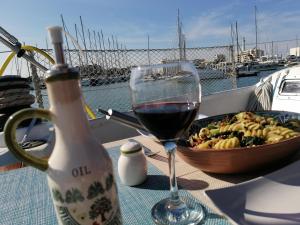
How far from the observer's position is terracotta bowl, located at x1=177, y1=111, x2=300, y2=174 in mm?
656

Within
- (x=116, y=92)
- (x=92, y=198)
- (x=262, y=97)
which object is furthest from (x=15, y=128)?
(x=116, y=92)

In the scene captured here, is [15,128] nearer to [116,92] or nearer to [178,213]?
[178,213]

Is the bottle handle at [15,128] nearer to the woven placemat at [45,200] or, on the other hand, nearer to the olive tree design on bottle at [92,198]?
the olive tree design on bottle at [92,198]

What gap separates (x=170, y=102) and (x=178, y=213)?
0.24 m

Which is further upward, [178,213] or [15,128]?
[15,128]

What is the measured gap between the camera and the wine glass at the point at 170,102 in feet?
1.87

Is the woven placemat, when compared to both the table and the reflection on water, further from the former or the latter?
the reflection on water

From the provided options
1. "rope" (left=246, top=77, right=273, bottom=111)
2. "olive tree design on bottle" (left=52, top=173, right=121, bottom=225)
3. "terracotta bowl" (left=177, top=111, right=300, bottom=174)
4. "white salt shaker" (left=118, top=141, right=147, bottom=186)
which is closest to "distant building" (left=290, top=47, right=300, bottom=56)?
"rope" (left=246, top=77, right=273, bottom=111)

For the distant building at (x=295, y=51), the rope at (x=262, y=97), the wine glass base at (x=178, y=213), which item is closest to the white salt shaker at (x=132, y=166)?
the wine glass base at (x=178, y=213)

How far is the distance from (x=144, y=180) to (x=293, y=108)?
1967 mm

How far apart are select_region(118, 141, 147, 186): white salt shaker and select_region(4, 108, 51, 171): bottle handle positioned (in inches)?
14.1

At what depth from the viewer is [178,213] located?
1.89 feet

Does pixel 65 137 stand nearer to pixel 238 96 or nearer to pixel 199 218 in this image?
pixel 199 218

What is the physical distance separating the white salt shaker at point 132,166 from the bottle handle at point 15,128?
358mm
